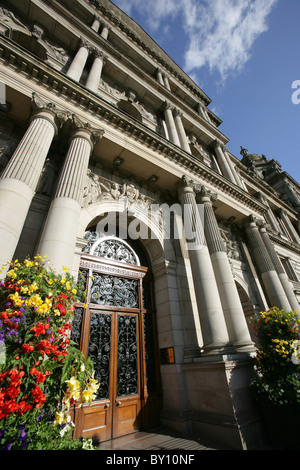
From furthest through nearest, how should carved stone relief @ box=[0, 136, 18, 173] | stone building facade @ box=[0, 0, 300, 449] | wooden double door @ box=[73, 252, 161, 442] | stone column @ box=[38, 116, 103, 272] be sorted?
carved stone relief @ box=[0, 136, 18, 173]
wooden double door @ box=[73, 252, 161, 442]
stone building facade @ box=[0, 0, 300, 449]
stone column @ box=[38, 116, 103, 272]

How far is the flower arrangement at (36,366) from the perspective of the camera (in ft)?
6.34

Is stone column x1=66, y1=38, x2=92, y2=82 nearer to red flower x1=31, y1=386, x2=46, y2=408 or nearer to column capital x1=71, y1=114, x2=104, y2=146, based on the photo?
column capital x1=71, y1=114, x2=104, y2=146

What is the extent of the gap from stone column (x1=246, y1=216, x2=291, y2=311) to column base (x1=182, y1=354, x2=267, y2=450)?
16.6ft

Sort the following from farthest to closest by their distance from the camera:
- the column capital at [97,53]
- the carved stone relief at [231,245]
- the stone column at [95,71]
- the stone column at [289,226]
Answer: the stone column at [289,226]
the carved stone relief at [231,245]
the column capital at [97,53]
the stone column at [95,71]

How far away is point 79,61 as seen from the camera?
25.9 feet

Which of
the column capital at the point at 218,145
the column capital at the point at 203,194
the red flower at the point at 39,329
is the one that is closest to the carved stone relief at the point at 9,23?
the column capital at the point at 203,194

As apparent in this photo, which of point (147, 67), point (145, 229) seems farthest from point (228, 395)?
point (147, 67)

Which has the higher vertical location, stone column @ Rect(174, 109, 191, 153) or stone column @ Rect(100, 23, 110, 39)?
stone column @ Rect(100, 23, 110, 39)

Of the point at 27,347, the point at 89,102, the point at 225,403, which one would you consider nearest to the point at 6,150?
the point at 89,102

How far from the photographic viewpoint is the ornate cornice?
5.39 m

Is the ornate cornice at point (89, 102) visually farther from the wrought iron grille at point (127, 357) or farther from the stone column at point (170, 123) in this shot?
the wrought iron grille at point (127, 357)

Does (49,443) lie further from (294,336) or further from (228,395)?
(294,336)

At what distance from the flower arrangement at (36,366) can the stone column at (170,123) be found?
902cm

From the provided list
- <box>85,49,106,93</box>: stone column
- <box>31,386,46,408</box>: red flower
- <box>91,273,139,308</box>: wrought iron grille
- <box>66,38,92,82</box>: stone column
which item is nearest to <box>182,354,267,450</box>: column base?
<box>91,273,139,308</box>: wrought iron grille
